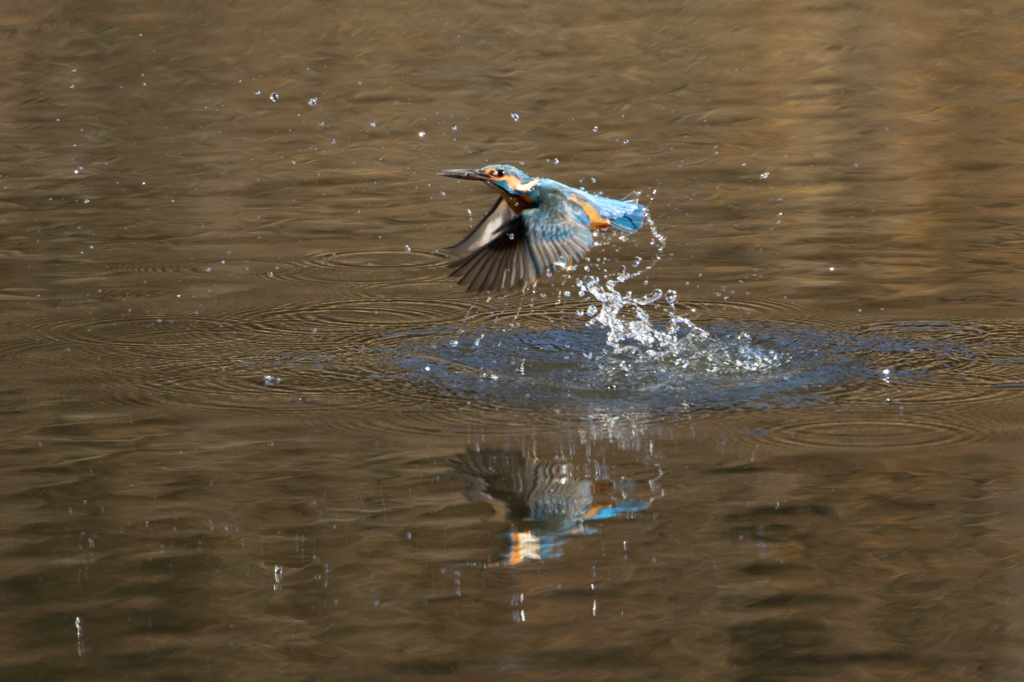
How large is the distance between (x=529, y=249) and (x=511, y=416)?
26.5 inches

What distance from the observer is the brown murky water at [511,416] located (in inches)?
139

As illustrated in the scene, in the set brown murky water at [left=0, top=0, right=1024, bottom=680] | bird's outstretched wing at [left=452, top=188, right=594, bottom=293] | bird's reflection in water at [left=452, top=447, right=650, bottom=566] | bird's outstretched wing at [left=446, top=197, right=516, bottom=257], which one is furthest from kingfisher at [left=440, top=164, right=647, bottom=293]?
bird's reflection in water at [left=452, top=447, right=650, bottom=566]

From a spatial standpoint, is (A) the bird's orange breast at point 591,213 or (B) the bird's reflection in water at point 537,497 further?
(A) the bird's orange breast at point 591,213

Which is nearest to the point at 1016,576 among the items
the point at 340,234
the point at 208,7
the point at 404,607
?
the point at 404,607

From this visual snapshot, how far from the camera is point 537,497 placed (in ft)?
14.3

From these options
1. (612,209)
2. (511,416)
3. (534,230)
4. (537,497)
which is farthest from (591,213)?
(537,497)

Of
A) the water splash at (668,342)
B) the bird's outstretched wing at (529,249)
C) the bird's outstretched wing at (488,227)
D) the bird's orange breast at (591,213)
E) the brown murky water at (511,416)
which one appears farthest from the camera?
the bird's outstretched wing at (488,227)

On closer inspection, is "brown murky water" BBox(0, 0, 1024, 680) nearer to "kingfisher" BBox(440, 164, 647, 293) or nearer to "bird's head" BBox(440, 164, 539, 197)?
"kingfisher" BBox(440, 164, 647, 293)

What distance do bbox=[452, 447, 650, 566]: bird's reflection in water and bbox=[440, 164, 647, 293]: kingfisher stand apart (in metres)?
0.81

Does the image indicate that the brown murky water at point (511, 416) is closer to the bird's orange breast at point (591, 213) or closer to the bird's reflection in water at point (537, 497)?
the bird's reflection in water at point (537, 497)

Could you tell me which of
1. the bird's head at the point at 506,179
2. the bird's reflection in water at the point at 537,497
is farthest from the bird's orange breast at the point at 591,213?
the bird's reflection in water at the point at 537,497

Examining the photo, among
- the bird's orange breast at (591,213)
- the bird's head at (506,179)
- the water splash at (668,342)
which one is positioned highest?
the bird's head at (506,179)

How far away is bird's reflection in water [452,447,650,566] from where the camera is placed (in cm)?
406

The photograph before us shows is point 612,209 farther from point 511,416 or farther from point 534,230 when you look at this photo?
point 511,416
